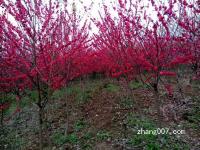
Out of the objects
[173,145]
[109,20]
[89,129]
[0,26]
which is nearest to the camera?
[0,26]

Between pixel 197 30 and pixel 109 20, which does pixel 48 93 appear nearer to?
pixel 109 20

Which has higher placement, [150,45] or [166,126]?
[150,45]

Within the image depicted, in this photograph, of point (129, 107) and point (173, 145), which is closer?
point (173, 145)

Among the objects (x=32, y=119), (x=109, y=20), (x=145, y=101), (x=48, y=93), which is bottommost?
(x=32, y=119)

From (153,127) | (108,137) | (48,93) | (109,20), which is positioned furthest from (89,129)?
(109,20)

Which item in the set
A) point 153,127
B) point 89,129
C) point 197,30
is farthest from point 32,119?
point 197,30

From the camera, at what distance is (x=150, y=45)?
530 centimetres

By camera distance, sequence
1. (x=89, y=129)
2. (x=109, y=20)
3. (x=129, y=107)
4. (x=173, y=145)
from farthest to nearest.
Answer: (x=129, y=107) → (x=89, y=129) → (x=109, y=20) → (x=173, y=145)

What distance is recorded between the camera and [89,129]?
7988 millimetres

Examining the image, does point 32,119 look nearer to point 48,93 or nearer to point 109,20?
point 48,93

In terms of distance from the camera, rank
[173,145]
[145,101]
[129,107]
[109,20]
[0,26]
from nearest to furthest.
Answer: [0,26] → [173,145] → [109,20] → [129,107] → [145,101]

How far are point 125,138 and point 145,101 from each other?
13.5ft

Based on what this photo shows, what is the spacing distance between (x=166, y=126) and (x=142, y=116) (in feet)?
4.13

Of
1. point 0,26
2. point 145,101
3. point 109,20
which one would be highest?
point 109,20
